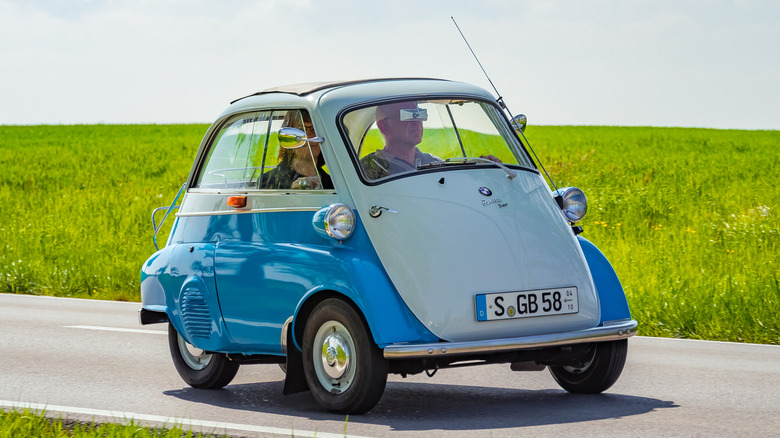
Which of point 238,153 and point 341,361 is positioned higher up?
point 238,153

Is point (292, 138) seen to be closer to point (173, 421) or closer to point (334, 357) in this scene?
point (334, 357)

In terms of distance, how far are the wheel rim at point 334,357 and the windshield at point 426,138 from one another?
3.12 ft

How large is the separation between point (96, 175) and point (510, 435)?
29216mm

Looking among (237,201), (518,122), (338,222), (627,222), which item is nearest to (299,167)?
(237,201)

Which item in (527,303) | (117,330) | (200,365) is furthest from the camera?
(117,330)

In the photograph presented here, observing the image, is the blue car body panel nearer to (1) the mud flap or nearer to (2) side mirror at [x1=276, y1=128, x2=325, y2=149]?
(1) the mud flap

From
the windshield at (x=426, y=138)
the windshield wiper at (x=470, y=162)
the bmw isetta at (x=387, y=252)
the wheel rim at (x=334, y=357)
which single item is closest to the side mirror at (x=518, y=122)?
the bmw isetta at (x=387, y=252)

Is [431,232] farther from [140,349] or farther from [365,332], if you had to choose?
[140,349]

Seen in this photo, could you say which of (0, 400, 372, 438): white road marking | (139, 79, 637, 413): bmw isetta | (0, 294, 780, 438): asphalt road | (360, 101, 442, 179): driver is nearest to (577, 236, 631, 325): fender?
(139, 79, 637, 413): bmw isetta

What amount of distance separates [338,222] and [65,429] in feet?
6.39

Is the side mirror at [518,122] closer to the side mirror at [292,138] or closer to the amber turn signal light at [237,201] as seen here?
the side mirror at [292,138]

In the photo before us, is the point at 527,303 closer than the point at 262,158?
Yes

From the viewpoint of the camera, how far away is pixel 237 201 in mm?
7328

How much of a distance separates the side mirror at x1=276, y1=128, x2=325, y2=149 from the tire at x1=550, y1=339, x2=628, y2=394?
7.19 feet
